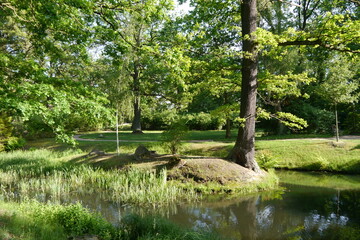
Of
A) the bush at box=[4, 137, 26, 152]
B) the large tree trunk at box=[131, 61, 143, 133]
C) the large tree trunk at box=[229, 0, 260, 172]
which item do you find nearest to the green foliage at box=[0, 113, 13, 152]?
the bush at box=[4, 137, 26, 152]

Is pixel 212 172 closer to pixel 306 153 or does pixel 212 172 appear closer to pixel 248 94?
pixel 248 94

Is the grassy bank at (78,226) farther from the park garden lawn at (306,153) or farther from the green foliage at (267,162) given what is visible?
the park garden lawn at (306,153)

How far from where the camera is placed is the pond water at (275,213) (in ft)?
20.9

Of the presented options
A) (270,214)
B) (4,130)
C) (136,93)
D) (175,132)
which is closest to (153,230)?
(270,214)

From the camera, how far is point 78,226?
538cm

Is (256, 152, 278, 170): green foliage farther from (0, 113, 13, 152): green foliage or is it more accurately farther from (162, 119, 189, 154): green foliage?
(0, 113, 13, 152): green foliage

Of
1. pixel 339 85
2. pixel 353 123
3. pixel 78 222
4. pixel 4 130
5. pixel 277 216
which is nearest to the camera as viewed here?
pixel 78 222

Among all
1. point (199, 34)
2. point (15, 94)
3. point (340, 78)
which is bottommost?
point (15, 94)

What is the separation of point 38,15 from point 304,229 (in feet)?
27.7

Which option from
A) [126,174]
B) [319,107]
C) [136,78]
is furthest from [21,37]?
[319,107]

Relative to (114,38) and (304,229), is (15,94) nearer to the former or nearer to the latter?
(114,38)

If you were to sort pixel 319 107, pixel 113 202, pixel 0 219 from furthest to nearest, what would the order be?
pixel 319 107, pixel 113 202, pixel 0 219

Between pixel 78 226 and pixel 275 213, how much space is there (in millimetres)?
5294

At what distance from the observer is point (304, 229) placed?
652 centimetres
